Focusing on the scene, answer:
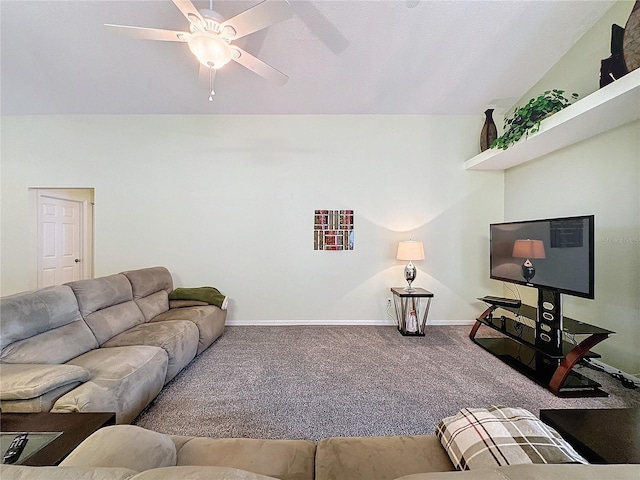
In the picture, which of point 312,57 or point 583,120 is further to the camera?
point 312,57

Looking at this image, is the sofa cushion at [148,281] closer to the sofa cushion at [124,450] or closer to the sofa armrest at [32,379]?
the sofa armrest at [32,379]

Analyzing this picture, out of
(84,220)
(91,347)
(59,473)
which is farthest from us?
(84,220)

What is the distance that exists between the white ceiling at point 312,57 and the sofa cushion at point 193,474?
3201 mm

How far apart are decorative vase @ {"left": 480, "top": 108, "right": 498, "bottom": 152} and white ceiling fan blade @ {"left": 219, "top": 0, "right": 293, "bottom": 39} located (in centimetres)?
315

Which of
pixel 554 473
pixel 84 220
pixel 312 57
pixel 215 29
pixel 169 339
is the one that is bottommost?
pixel 169 339

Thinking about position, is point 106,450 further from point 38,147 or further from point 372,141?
point 38,147

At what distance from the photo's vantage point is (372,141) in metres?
4.08

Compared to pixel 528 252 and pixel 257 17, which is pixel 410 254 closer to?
pixel 528 252

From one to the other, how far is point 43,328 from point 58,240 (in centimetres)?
335

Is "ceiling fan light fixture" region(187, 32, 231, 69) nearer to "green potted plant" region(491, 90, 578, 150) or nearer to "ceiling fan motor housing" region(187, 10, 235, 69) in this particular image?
"ceiling fan motor housing" region(187, 10, 235, 69)

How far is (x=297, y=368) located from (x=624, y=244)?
3.19m

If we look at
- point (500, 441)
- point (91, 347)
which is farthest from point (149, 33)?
point (500, 441)

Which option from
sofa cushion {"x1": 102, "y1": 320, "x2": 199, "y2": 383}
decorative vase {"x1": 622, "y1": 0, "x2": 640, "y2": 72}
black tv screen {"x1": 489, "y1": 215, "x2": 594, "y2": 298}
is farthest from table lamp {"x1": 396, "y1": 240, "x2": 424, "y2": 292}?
sofa cushion {"x1": 102, "y1": 320, "x2": 199, "y2": 383}

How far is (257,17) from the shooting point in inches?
70.3
